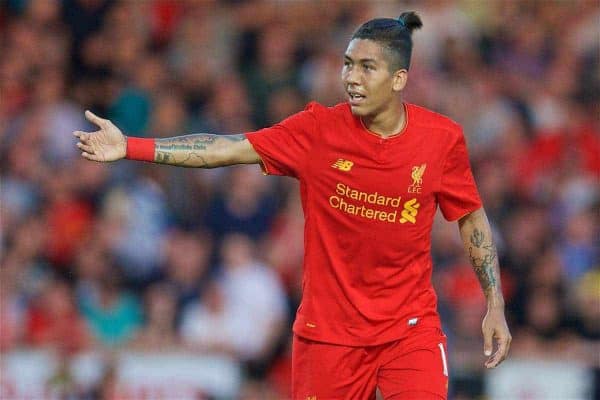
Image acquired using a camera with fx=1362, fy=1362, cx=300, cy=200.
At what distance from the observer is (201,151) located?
6.40 meters

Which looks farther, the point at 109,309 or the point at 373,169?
the point at 109,309

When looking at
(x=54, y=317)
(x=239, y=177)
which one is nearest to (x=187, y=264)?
(x=239, y=177)

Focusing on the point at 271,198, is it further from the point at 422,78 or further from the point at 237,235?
the point at 422,78

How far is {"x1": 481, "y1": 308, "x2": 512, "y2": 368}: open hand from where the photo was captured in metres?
6.59

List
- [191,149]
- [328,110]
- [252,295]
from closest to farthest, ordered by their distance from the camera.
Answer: [191,149], [328,110], [252,295]

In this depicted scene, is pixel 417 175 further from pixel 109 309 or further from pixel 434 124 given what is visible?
pixel 109 309

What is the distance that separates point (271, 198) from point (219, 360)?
1.98 m

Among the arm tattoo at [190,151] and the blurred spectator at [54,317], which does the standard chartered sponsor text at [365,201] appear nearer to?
the arm tattoo at [190,151]

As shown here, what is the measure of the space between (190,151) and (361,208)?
86 cm

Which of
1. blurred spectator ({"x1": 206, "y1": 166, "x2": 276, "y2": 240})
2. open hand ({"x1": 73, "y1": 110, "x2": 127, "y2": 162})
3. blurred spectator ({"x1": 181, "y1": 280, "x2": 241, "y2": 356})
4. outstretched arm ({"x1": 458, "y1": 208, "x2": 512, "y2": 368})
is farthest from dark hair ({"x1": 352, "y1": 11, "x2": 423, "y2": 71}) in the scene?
blurred spectator ({"x1": 206, "y1": 166, "x2": 276, "y2": 240})

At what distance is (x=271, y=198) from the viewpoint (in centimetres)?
1120

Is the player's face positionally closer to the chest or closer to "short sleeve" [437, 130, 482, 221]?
the chest

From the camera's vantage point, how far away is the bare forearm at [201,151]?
6.37m

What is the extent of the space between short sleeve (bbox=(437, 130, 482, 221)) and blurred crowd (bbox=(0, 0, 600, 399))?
308 cm
